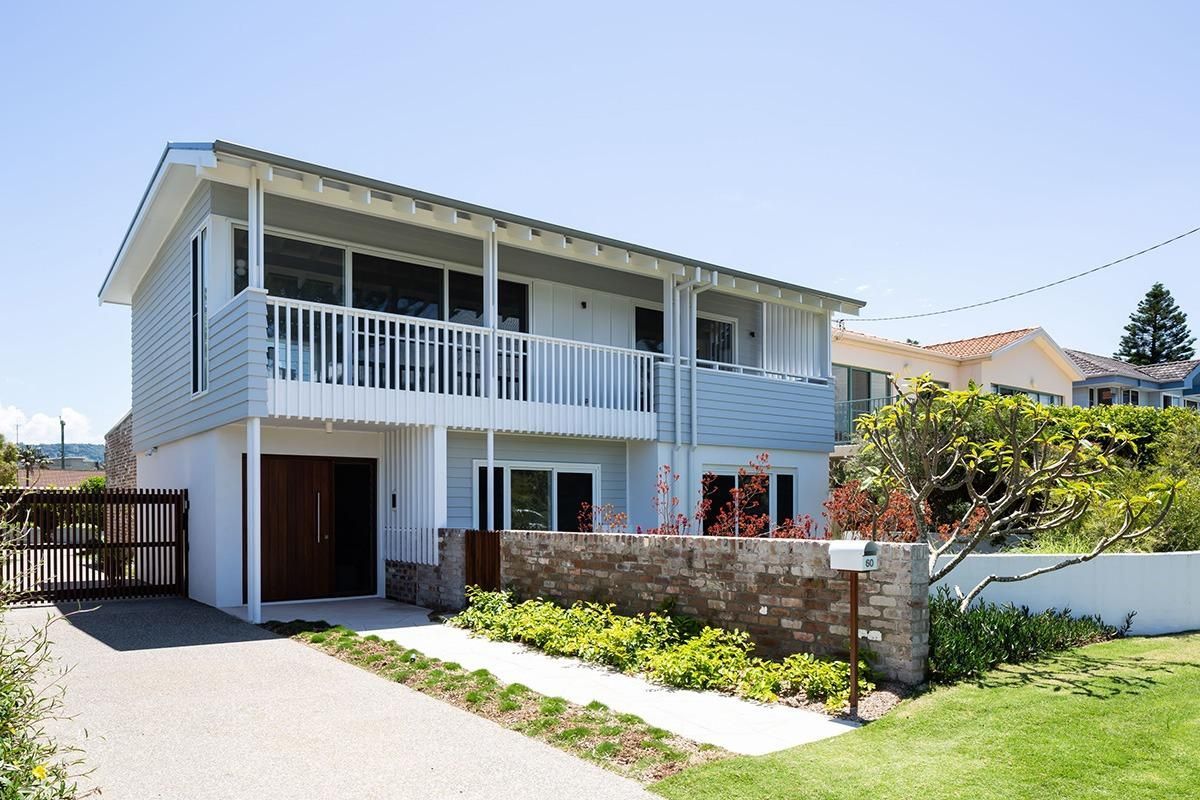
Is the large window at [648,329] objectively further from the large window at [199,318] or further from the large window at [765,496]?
the large window at [199,318]

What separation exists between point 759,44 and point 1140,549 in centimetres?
914

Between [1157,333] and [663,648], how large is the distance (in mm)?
58989

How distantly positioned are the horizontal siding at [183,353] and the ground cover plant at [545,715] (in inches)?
154

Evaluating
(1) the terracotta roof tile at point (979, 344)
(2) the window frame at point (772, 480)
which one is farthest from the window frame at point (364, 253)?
(1) the terracotta roof tile at point (979, 344)

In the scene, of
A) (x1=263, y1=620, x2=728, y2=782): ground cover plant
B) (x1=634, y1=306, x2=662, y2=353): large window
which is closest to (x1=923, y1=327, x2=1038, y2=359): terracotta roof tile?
(x1=634, y1=306, x2=662, y2=353): large window

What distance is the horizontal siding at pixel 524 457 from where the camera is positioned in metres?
14.3

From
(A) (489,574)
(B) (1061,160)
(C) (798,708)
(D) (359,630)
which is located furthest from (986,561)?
(B) (1061,160)

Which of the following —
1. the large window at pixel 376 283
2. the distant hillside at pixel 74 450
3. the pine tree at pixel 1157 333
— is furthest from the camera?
the distant hillside at pixel 74 450

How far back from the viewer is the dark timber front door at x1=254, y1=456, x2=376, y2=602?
43.5ft

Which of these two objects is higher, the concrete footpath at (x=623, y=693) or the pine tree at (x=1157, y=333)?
the pine tree at (x=1157, y=333)

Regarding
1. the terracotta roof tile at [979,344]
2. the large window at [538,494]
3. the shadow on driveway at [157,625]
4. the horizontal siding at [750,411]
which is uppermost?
the terracotta roof tile at [979,344]

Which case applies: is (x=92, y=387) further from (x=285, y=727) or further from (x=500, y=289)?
(x=285, y=727)

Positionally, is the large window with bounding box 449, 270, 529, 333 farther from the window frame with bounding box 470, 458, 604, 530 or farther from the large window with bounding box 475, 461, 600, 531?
the large window with bounding box 475, 461, 600, 531

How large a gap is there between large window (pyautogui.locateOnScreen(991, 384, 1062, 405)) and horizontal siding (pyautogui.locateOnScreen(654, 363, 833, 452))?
14705 mm
